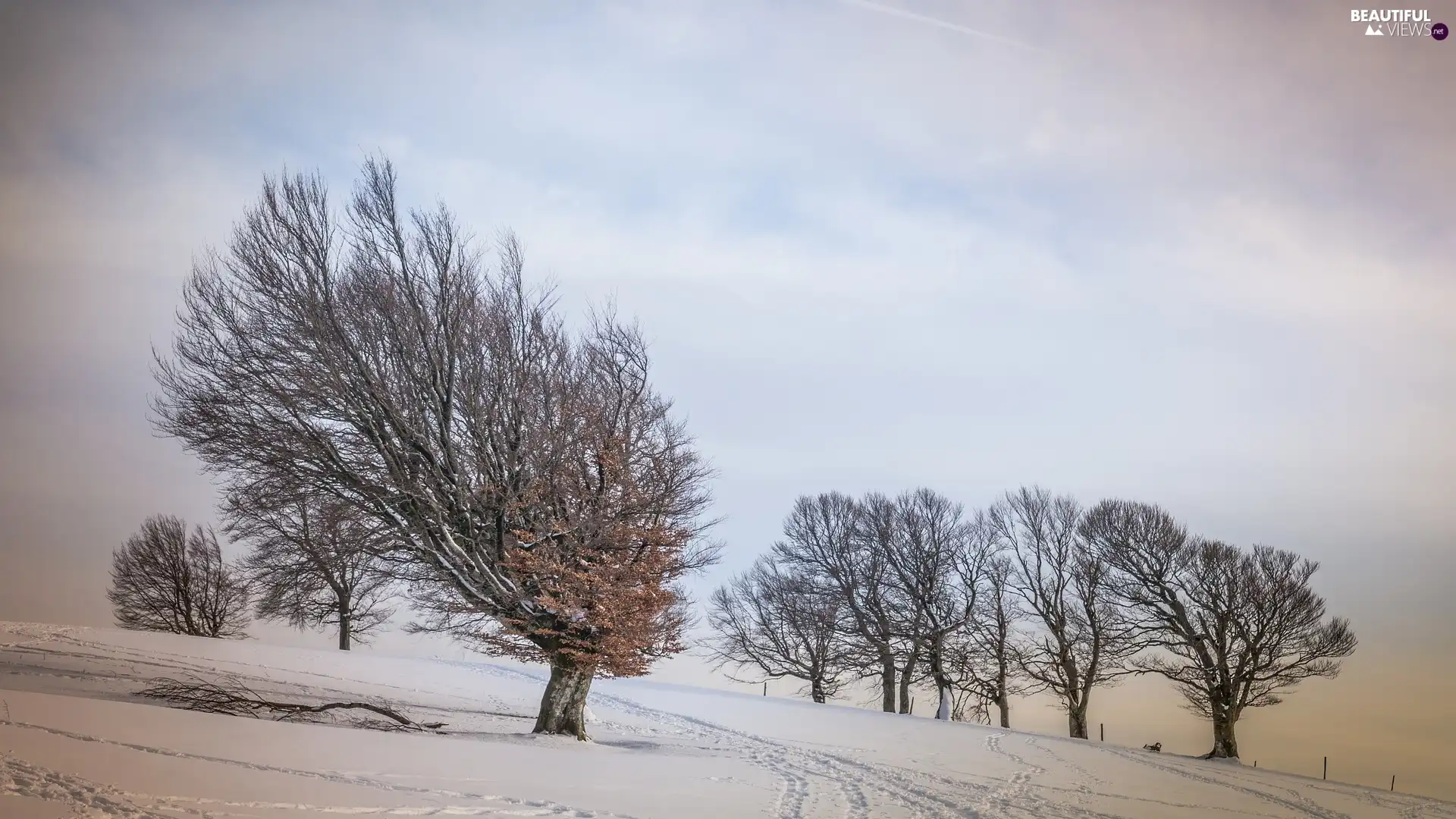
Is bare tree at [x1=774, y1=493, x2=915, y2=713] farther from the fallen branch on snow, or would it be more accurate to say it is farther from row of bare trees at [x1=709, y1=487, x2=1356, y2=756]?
the fallen branch on snow

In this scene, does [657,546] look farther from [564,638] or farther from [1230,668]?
[1230,668]

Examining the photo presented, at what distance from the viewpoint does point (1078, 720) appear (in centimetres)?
2667

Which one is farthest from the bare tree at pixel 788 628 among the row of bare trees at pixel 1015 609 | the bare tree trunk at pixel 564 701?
the bare tree trunk at pixel 564 701

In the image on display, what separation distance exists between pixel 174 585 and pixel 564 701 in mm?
24163

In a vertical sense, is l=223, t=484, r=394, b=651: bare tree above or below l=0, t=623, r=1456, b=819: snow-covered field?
above

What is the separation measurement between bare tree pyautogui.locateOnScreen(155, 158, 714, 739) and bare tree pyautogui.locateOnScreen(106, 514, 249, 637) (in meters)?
20.2

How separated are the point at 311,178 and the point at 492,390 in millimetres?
4441

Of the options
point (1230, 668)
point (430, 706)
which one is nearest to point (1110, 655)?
point (1230, 668)

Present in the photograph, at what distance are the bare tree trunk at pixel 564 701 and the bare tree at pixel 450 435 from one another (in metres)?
0.03

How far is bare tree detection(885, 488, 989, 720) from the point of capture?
28.1 metres

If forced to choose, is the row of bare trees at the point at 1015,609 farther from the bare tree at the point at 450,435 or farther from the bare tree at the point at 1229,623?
the bare tree at the point at 450,435

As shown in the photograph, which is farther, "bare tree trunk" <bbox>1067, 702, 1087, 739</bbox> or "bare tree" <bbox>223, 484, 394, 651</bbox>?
"bare tree trunk" <bbox>1067, 702, 1087, 739</bbox>

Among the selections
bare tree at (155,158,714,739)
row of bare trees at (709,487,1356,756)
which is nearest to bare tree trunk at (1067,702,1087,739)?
row of bare trees at (709,487,1356,756)

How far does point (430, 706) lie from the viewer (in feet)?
60.2
